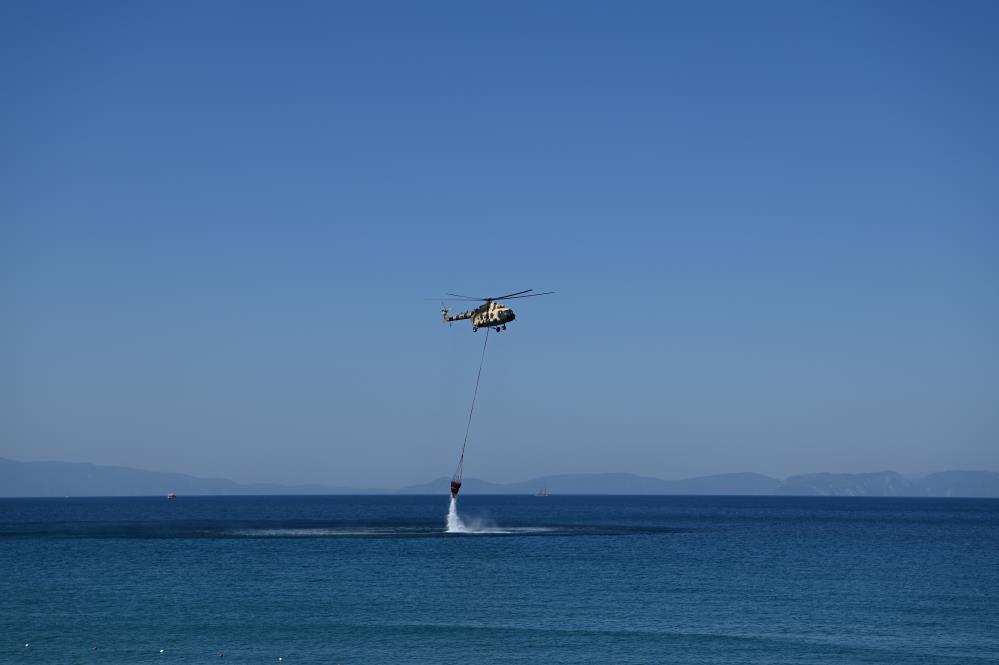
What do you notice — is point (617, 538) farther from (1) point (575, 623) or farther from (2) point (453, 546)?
(1) point (575, 623)

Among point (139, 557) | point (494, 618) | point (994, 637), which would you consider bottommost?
point (139, 557)

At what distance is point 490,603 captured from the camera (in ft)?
221

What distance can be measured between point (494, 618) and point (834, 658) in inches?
810

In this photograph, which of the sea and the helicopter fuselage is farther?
the helicopter fuselage

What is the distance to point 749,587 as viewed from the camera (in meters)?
76.4

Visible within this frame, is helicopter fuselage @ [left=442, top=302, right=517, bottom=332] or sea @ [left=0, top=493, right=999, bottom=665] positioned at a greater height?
helicopter fuselage @ [left=442, top=302, right=517, bottom=332]

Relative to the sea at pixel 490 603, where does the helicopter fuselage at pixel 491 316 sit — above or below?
above

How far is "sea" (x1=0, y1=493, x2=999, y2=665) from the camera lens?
5222 cm

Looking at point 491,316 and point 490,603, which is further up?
point 491,316

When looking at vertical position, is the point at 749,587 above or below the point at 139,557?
above

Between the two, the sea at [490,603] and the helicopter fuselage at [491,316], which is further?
the helicopter fuselage at [491,316]

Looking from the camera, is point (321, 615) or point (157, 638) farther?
point (321, 615)

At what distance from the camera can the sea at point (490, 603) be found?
52.2 metres

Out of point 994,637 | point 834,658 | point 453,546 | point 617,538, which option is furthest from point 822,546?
point 834,658
